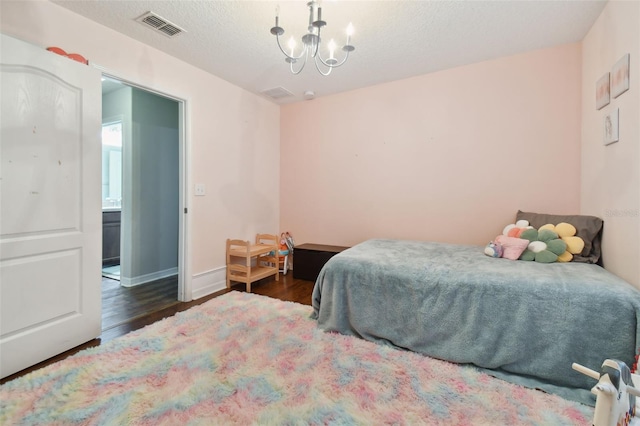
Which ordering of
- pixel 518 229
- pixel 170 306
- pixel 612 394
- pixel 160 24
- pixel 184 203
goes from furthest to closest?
1. pixel 184 203
2. pixel 170 306
3. pixel 518 229
4. pixel 160 24
5. pixel 612 394

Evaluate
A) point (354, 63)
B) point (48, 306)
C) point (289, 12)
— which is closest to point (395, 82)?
point (354, 63)

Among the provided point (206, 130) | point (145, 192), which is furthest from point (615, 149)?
point (145, 192)

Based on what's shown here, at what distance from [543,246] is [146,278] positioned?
4.22m

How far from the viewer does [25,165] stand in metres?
1.80

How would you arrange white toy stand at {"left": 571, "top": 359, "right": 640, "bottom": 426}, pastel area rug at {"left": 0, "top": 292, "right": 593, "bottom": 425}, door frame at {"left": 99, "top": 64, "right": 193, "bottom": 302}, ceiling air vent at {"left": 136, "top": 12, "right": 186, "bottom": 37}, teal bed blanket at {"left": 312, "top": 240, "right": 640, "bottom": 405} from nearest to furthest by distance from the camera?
white toy stand at {"left": 571, "top": 359, "right": 640, "bottom": 426} → pastel area rug at {"left": 0, "top": 292, "right": 593, "bottom": 425} → teal bed blanket at {"left": 312, "top": 240, "right": 640, "bottom": 405} → ceiling air vent at {"left": 136, "top": 12, "right": 186, "bottom": 37} → door frame at {"left": 99, "top": 64, "right": 193, "bottom": 302}

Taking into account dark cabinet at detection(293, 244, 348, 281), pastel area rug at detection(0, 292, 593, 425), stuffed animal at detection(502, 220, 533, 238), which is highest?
stuffed animal at detection(502, 220, 533, 238)

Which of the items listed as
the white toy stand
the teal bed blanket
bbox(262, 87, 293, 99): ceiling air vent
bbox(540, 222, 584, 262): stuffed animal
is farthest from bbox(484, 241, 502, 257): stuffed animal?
bbox(262, 87, 293, 99): ceiling air vent

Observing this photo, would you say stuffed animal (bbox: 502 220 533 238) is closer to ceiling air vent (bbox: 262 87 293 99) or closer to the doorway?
ceiling air vent (bbox: 262 87 293 99)

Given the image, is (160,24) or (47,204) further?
(160,24)

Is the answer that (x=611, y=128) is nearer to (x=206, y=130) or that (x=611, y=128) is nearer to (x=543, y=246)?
(x=543, y=246)

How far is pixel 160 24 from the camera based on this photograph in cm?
229

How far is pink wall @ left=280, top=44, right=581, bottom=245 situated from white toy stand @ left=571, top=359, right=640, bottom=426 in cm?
264

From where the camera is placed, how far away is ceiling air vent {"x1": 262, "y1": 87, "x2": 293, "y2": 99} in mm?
3640

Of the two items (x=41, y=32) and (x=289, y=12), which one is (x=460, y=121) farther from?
(x=41, y=32)
